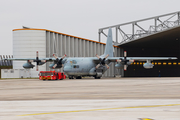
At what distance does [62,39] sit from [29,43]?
7.10m

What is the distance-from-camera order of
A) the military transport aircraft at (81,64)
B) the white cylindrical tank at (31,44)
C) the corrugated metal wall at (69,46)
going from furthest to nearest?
the corrugated metal wall at (69,46) → the white cylindrical tank at (31,44) → the military transport aircraft at (81,64)

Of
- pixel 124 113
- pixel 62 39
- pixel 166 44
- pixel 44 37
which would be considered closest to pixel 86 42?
pixel 62 39

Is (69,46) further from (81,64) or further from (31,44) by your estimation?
(81,64)

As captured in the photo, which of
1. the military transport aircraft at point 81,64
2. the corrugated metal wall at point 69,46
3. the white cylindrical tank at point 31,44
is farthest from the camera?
the corrugated metal wall at point 69,46

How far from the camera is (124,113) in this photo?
9391 millimetres

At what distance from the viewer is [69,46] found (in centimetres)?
6391

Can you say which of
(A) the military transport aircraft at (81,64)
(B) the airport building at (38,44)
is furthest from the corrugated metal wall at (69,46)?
(A) the military transport aircraft at (81,64)

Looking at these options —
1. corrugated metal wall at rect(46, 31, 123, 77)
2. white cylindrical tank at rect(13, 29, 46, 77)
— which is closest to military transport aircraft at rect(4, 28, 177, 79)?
white cylindrical tank at rect(13, 29, 46, 77)

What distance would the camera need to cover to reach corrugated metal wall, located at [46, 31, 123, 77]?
6034cm

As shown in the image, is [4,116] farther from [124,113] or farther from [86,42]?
[86,42]

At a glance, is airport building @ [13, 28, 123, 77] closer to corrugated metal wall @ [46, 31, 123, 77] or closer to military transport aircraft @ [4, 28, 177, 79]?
corrugated metal wall @ [46, 31, 123, 77]

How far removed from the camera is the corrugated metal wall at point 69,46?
198ft

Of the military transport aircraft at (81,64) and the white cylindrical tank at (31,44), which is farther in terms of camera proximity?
the white cylindrical tank at (31,44)

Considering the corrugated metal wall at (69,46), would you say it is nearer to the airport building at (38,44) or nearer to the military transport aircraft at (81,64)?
the airport building at (38,44)
